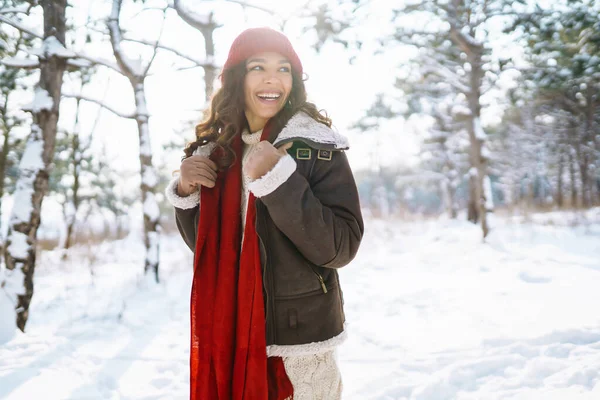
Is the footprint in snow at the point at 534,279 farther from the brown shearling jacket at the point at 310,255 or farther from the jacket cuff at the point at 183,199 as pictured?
the jacket cuff at the point at 183,199

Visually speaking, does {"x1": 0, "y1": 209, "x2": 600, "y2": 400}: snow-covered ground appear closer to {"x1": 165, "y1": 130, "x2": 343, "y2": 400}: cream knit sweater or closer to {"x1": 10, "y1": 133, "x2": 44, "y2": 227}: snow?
{"x1": 10, "y1": 133, "x2": 44, "y2": 227}: snow

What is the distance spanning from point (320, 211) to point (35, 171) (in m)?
4.22

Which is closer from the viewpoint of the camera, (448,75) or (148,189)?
(148,189)

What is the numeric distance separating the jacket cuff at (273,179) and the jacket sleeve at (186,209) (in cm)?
44

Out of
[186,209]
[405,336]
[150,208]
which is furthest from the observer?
[150,208]

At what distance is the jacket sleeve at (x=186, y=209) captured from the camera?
145cm

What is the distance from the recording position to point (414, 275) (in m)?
6.49

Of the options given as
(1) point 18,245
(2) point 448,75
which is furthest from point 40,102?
(2) point 448,75

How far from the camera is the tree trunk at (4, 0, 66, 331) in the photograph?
13.1 feet

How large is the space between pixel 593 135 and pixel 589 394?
21.0 m

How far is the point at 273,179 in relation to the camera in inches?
43.2

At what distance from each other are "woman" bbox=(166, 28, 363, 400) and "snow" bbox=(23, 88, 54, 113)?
→ 144 inches

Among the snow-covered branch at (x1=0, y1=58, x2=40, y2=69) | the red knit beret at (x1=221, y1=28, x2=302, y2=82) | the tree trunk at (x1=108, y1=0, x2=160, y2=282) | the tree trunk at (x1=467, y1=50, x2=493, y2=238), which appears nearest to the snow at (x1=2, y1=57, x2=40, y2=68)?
the snow-covered branch at (x1=0, y1=58, x2=40, y2=69)

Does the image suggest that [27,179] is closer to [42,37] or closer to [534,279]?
[42,37]
